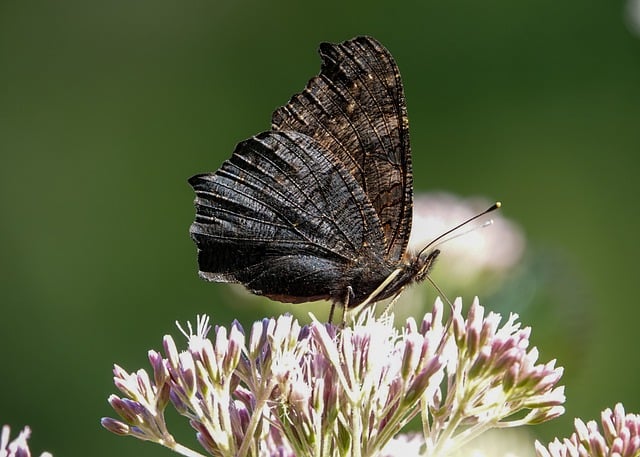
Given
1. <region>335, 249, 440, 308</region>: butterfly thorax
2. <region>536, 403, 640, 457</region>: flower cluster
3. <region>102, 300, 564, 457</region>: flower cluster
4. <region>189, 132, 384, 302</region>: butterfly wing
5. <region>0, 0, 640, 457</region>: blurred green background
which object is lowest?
<region>536, 403, 640, 457</region>: flower cluster

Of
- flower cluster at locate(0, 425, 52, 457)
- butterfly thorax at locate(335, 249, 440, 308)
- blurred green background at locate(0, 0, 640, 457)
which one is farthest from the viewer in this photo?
blurred green background at locate(0, 0, 640, 457)

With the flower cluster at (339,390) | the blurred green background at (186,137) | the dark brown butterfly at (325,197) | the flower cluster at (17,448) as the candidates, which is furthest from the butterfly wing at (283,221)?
the blurred green background at (186,137)

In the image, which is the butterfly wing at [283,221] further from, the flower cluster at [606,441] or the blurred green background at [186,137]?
the blurred green background at [186,137]

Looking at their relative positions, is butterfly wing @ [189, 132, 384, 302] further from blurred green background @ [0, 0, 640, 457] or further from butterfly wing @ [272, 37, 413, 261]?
blurred green background @ [0, 0, 640, 457]

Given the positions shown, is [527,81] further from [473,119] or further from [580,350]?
[580,350]

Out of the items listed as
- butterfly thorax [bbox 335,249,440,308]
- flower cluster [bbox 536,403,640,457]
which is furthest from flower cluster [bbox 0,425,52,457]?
flower cluster [bbox 536,403,640,457]

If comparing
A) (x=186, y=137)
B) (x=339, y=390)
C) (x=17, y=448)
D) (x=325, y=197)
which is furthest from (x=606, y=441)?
(x=186, y=137)
